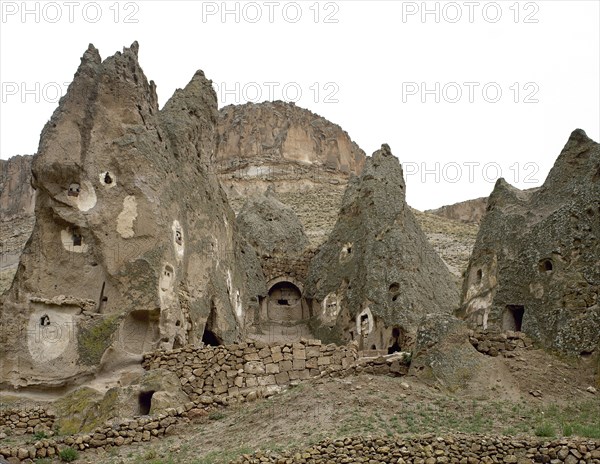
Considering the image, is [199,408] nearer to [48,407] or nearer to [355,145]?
[48,407]

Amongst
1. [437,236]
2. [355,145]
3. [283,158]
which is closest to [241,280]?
[437,236]

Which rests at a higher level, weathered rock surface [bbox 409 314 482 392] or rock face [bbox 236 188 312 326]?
rock face [bbox 236 188 312 326]

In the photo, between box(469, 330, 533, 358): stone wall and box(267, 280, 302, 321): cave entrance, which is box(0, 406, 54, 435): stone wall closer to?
box(469, 330, 533, 358): stone wall

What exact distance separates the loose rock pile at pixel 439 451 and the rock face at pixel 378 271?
436 inches

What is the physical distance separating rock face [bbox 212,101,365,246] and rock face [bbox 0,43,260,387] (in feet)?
137

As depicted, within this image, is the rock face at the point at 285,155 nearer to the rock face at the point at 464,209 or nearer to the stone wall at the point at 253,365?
the rock face at the point at 464,209

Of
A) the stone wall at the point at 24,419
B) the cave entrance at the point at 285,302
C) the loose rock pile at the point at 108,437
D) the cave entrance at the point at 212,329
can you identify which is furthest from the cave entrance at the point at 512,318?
the cave entrance at the point at 285,302

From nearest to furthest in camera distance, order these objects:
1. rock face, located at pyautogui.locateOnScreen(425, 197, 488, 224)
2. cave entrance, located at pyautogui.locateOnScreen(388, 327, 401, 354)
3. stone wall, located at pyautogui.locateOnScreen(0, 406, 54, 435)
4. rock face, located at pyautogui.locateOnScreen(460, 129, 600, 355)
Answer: rock face, located at pyautogui.locateOnScreen(460, 129, 600, 355)
stone wall, located at pyautogui.locateOnScreen(0, 406, 54, 435)
cave entrance, located at pyautogui.locateOnScreen(388, 327, 401, 354)
rock face, located at pyautogui.locateOnScreen(425, 197, 488, 224)

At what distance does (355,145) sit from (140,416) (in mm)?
91701

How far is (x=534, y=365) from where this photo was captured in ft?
49.4

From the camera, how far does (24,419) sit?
52.9 ft

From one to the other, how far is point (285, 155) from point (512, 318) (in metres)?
76.0

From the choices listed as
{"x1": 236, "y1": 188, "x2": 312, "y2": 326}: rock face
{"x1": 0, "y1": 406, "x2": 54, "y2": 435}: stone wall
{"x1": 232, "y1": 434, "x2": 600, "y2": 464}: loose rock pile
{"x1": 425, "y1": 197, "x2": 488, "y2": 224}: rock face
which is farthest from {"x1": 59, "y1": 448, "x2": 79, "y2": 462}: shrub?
{"x1": 425, "y1": 197, "x2": 488, "y2": 224}: rock face

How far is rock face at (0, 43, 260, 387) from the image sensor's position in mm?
17812
